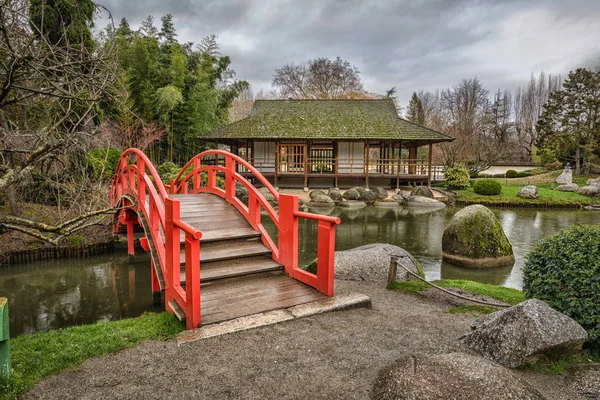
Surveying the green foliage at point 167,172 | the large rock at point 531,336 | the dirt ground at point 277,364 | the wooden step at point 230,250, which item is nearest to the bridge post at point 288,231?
the wooden step at point 230,250

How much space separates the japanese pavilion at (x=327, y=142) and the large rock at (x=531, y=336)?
17668mm

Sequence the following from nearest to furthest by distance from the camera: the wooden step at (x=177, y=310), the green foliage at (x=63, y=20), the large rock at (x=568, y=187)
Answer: the green foliage at (x=63, y=20) → the wooden step at (x=177, y=310) → the large rock at (x=568, y=187)

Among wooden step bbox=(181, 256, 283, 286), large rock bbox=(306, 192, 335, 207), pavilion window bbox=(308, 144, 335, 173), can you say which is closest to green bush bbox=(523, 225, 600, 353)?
wooden step bbox=(181, 256, 283, 286)

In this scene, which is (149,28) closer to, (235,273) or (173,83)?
(173,83)

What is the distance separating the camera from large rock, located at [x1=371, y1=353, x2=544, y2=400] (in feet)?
7.51

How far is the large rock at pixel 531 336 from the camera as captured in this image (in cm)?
269

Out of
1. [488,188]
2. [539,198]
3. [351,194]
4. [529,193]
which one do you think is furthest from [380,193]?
[539,198]

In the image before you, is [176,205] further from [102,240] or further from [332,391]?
[102,240]

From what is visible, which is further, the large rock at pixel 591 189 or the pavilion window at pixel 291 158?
the pavilion window at pixel 291 158

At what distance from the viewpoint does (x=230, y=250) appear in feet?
16.0

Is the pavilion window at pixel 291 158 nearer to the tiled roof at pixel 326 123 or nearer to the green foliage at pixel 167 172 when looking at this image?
the tiled roof at pixel 326 123

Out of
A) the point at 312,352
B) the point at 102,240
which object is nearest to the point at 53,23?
the point at 102,240

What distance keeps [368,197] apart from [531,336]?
16339 millimetres

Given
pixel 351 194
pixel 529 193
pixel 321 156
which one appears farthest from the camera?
pixel 321 156
